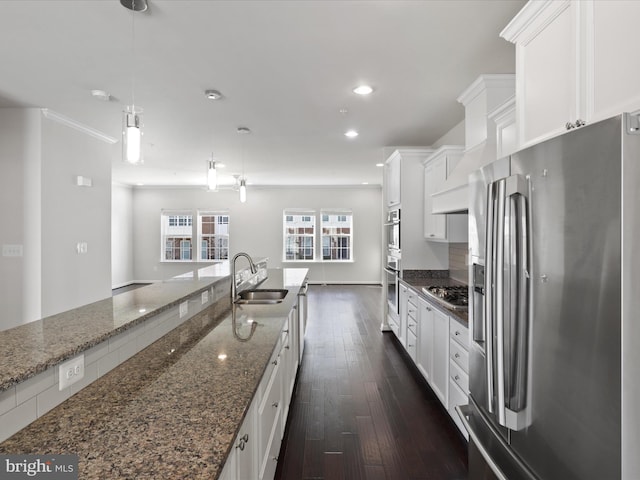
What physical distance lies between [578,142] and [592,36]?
49cm

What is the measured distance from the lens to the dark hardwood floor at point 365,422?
83.7 inches

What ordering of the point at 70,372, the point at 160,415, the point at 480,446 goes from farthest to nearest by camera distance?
1. the point at 480,446
2. the point at 70,372
3. the point at 160,415

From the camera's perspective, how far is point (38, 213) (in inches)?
146

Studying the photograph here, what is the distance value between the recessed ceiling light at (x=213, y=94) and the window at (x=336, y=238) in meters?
6.52

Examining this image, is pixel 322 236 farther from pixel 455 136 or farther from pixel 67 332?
pixel 67 332

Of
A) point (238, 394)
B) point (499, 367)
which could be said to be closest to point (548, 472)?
point (499, 367)

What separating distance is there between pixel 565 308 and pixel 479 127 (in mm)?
2067

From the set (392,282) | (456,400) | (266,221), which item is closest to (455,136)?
(392,282)

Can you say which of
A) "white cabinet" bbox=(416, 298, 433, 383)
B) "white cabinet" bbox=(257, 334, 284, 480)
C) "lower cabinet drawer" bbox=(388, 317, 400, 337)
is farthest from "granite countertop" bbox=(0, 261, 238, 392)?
"lower cabinet drawer" bbox=(388, 317, 400, 337)

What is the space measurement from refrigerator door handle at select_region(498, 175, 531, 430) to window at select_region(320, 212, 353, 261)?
822 cm

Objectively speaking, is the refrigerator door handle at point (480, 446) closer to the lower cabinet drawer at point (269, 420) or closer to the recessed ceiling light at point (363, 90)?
the lower cabinet drawer at point (269, 420)

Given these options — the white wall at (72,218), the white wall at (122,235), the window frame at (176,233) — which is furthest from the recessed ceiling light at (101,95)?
the window frame at (176,233)

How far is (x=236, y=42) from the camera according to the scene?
228 cm

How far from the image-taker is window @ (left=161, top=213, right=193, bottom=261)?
9578 millimetres
